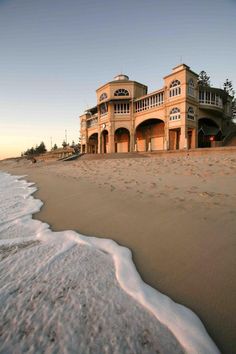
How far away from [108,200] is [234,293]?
319 cm

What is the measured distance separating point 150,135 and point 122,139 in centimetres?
571

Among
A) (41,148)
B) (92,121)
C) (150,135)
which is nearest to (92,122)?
(92,121)

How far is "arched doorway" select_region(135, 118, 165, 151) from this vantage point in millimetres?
28750

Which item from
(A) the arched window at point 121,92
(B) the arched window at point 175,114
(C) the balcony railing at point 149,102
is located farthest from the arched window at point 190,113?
(A) the arched window at point 121,92

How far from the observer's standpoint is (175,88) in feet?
79.0

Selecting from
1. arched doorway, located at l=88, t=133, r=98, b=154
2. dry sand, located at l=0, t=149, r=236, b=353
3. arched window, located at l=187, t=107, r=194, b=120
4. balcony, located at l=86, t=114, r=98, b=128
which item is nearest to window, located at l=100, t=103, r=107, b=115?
balcony, located at l=86, t=114, r=98, b=128

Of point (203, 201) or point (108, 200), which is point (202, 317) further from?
point (108, 200)

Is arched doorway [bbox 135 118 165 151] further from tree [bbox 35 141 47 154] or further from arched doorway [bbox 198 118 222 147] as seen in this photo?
tree [bbox 35 141 47 154]

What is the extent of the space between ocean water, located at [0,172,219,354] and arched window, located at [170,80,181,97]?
25713 millimetres

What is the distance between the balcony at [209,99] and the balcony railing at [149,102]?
5.45m

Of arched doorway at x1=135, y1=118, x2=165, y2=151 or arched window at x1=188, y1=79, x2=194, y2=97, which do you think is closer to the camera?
arched window at x1=188, y1=79, x2=194, y2=97

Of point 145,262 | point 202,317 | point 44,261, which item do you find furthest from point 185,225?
point 44,261

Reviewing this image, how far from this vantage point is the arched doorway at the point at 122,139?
33219 mm

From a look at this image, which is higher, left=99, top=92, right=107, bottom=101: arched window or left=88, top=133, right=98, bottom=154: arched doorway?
left=99, top=92, right=107, bottom=101: arched window
